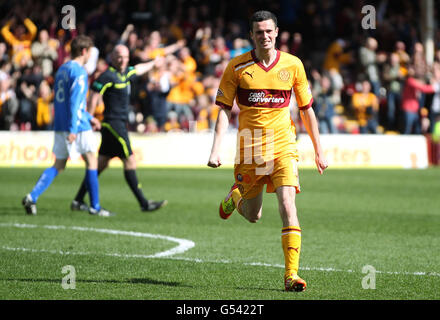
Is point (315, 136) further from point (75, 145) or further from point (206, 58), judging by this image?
point (206, 58)

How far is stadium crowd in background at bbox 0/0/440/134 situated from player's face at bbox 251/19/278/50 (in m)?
14.6

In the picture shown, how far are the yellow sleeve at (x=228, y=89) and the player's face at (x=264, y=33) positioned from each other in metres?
0.33

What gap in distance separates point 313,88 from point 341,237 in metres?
14.8

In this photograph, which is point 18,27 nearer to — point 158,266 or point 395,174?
point 395,174

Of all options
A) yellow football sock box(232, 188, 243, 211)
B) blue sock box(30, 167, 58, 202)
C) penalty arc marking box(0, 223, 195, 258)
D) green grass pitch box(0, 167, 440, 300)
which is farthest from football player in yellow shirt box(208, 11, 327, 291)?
blue sock box(30, 167, 58, 202)

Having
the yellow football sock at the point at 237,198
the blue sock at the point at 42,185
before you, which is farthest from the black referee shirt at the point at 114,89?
the yellow football sock at the point at 237,198

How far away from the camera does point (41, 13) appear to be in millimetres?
24562

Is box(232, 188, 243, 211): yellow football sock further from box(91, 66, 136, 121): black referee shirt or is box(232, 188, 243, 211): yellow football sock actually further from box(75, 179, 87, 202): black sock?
box(75, 179, 87, 202): black sock

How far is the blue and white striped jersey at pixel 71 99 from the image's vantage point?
35.2 feet

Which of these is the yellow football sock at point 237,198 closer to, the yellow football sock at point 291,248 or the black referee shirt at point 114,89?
the yellow football sock at point 291,248

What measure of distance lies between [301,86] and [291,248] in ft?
4.43

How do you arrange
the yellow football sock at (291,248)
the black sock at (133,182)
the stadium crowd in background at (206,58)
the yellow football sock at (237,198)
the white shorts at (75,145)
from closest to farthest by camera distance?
the yellow football sock at (291,248)
the yellow football sock at (237,198)
the white shorts at (75,145)
the black sock at (133,182)
the stadium crowd in background at (206,58)

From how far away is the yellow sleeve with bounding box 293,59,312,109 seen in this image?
6629mm

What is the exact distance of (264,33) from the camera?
251 inches
